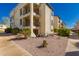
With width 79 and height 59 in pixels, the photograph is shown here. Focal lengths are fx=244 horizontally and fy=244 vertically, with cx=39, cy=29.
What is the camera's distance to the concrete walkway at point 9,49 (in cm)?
418

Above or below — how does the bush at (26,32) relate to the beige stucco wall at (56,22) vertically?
below

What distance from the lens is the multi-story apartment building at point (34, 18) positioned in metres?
4.32

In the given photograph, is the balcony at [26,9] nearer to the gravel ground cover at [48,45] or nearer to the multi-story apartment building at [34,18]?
the multi-story apartment building at [34,18]

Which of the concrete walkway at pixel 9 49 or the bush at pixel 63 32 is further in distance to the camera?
the bush at pixel 63 32

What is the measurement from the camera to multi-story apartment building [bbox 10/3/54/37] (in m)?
4.32

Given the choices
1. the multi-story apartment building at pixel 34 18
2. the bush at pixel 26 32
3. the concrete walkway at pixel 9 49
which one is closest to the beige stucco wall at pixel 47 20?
the multi-story apartment building at pixel 34 18

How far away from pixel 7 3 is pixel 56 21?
3.00 feet

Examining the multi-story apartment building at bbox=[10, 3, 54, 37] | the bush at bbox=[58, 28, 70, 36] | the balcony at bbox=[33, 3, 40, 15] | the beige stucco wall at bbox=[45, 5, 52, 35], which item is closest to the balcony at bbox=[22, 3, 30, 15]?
the multi-story apartment building at bbox=[10, 3, 54, 37]

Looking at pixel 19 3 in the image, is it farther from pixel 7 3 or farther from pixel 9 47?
pixel 9 47

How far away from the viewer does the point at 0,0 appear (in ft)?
13.7

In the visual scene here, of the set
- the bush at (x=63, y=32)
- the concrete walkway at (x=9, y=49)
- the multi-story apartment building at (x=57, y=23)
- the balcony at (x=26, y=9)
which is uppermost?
the balcony at (x=26, y=9)

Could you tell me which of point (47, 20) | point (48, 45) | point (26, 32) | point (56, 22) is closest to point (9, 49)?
point (26, 32)

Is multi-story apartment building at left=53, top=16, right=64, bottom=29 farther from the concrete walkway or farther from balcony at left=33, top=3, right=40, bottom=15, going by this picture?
the concrete walkway

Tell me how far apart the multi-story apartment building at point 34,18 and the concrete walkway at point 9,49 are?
293 millimetres
